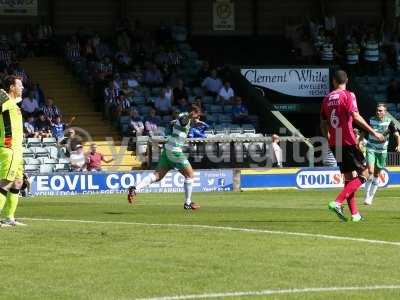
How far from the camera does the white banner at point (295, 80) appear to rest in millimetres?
40469

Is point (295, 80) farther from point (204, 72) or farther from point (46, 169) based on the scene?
point (46, 169)

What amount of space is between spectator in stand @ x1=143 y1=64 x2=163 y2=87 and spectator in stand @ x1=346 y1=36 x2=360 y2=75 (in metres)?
8.07

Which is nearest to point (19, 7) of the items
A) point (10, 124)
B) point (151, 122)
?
point (151, 122)

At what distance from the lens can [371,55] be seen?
4256 centimetres

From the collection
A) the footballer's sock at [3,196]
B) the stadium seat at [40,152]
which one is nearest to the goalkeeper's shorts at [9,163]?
the footballer's sock at [3,196]

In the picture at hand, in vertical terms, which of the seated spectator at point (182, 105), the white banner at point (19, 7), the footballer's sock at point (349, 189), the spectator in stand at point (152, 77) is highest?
the white banner at point (19, 7)

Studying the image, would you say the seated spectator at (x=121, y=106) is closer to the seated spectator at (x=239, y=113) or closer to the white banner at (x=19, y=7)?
the seated spectator at (x=239, y=113)

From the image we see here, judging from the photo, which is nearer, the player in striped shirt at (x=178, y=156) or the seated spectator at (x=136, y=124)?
the player in striped shirt at (x=178, y=156)

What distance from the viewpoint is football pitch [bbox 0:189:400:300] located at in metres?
9.59

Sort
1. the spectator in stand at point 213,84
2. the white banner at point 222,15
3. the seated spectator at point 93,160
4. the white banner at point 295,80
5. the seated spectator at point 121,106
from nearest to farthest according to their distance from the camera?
the seated spectator at point 93,160
the seated spectator at point 121,106
the spectator in stand at point 213,84
the white banner at point 295,80
the white banner at point 222,15

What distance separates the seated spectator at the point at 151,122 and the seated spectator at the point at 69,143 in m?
2.54

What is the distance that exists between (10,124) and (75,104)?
22053 mm

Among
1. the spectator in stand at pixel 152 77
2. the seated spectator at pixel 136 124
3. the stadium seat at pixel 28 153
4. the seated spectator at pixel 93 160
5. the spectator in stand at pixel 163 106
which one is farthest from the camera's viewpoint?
the spectator in stand at pixel 152 77

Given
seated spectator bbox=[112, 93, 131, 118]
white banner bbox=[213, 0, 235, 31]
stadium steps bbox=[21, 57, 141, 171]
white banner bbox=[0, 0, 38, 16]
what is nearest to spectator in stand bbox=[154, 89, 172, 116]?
seated spectator bbox=[112, 93, 131, 118]
